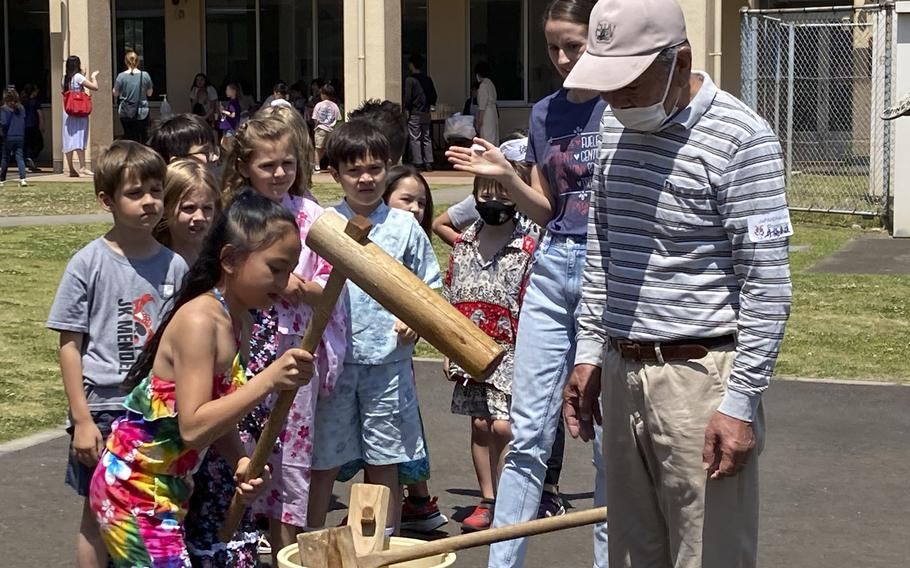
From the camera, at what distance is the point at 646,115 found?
3.73 meters

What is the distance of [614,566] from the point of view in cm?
412

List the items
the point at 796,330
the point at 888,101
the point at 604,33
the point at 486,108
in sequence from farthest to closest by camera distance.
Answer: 1. the point at 486,108
2. the point at 888,101
3. the point at 796,330
4. the point at 604,33

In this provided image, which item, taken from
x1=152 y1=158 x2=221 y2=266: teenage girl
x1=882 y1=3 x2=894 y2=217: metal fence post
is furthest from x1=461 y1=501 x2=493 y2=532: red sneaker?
x1=882 y1=3 x2=894 y2=217: metal fence post

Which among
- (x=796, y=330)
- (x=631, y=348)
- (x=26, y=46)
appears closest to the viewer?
(x=631, y=348)

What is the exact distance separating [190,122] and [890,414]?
4.16 m

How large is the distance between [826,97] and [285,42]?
1334 centimetres

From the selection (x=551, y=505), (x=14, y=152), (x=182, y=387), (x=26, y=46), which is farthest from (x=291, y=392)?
(x=26, y=46)

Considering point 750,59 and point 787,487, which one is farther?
point 750,59

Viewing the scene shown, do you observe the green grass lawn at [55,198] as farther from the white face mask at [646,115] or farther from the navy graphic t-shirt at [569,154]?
the white face mask at [646,115]

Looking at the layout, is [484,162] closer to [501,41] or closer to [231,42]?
[501,41]

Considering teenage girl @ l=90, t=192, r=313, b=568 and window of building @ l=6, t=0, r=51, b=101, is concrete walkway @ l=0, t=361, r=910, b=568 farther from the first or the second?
window of building @ l=6, t=0, r=51, b=101

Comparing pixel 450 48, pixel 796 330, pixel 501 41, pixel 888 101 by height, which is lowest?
pixel 796 330

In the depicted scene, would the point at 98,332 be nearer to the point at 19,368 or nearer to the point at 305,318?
the point at 305,318

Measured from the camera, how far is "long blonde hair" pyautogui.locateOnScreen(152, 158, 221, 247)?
5.45m
